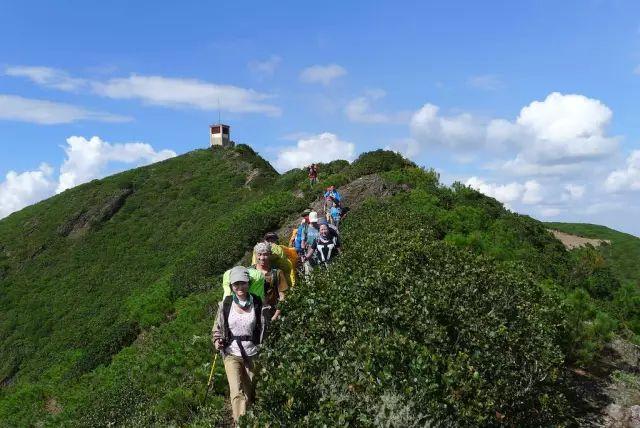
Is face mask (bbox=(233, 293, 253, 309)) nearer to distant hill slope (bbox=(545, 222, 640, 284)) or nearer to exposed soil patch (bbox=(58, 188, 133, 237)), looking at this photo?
exposed soil patch (bbox=(58, 188, 133, 237))

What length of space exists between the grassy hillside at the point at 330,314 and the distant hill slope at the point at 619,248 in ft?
115

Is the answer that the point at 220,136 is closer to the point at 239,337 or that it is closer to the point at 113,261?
the point at 113,261

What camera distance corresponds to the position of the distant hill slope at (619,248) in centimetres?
5453

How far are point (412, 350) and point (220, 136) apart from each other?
191ft

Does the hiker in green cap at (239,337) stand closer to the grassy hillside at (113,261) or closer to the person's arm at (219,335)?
the person's arm at (219,335)

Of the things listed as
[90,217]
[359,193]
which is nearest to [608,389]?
[359,193]

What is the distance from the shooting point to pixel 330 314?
695 cm

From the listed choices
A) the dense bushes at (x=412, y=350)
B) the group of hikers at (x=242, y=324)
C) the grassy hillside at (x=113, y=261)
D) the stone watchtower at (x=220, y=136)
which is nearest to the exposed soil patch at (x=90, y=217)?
the grassy hillside at (x=113, y=261)

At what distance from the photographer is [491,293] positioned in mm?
8133

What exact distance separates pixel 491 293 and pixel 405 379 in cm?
357

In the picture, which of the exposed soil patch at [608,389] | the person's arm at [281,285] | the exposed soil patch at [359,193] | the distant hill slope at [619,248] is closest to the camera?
the person's arm at [281,285]

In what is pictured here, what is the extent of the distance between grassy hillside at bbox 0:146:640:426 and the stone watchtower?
17.4 meters

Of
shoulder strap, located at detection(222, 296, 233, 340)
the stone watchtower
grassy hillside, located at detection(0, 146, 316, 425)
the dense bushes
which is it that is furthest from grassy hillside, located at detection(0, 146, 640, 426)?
the stone watchtower

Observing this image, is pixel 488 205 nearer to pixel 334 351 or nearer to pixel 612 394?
pixel 612 394
